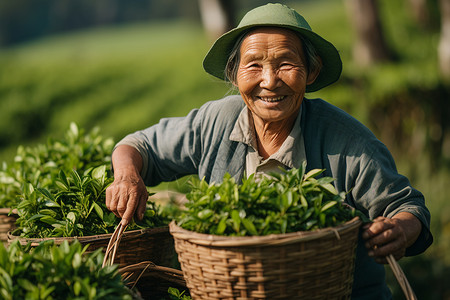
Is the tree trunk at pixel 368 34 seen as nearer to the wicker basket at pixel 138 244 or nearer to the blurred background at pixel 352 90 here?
the blurred background at pixel 352 90

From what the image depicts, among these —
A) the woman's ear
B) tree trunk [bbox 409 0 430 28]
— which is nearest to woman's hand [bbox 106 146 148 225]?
the woman's ear

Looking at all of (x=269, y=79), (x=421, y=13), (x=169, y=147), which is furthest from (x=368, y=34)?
(x=269, y=79)

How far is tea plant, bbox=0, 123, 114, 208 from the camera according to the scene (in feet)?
8.96

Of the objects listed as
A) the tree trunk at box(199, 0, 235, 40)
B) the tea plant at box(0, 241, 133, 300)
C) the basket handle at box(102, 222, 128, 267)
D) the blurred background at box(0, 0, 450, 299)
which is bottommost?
the blurred background at box(0, 0, 450, 299)

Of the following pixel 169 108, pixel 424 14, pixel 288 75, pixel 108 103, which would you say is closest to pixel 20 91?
pixel 108 103

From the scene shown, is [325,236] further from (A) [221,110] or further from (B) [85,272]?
(A) [221,110]

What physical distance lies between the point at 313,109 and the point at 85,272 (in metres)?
1.29

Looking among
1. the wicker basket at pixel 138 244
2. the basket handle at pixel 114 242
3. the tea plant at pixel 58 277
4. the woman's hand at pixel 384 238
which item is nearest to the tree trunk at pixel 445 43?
the woman's hand at pixel 384 238

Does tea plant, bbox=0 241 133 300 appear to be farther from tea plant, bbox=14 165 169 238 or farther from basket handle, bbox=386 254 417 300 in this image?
basket handle, bbox=386 254 417 300

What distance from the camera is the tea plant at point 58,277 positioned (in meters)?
1.51

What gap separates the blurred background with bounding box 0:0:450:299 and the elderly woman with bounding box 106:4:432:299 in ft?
0.94

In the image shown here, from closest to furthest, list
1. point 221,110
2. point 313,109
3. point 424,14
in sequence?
point 313,109
point 221,110
point 424,14

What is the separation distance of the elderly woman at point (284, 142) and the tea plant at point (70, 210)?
69mm

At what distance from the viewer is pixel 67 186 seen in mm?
2137
